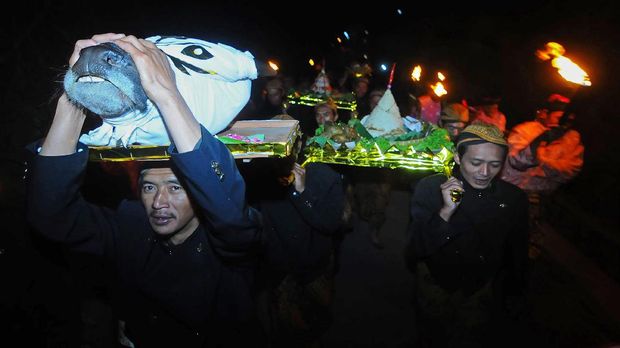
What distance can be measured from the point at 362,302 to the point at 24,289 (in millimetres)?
3879

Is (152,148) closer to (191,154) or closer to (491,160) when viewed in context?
(191,154)

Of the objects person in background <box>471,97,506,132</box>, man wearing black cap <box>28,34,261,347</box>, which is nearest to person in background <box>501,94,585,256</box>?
person in background <box>471,97,506,132</box>

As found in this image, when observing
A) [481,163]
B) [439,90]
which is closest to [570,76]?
[439,90]

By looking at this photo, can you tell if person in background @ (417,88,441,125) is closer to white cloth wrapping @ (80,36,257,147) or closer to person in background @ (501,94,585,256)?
person in background @ (501,94,585,256)

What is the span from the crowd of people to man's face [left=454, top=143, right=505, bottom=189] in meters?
0.01

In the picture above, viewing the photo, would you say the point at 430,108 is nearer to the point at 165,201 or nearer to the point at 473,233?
the point at 473,233

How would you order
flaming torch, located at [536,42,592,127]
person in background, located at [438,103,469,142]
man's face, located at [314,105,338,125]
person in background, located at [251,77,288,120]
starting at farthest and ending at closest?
flaming torch, located at [536,42,592,127], person in background, located at [251,77,288,120], person in background, located at [438,103,469,142], man's face, located at [314,105,338,125]

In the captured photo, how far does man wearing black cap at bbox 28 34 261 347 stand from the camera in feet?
5.45

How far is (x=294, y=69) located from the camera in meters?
16.7

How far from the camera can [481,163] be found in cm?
338

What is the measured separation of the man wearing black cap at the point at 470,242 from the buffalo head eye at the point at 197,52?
230cm

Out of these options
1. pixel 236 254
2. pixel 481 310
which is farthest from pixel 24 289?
pixel 481 310

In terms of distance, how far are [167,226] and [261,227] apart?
0.57m

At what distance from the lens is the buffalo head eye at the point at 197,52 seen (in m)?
1.76
